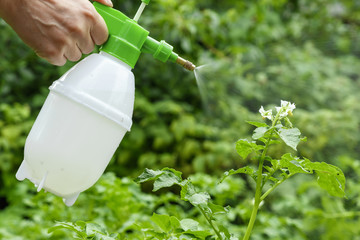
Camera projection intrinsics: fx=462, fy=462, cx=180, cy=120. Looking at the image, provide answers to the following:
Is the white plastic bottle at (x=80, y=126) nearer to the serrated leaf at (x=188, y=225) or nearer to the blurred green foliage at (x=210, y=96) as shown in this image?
the serrated leaf at (x=188, y=225)

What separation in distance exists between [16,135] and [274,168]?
1.70 metres

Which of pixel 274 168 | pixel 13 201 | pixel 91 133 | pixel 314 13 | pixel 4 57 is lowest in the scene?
pixel 13 201

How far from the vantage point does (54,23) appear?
710 mm

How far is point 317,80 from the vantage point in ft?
9.36

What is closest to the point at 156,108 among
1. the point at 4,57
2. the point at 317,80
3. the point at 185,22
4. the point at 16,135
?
the point at 185,22

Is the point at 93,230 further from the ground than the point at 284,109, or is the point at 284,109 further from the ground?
the point at 284,109

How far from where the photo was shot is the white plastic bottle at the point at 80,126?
0.71 meters

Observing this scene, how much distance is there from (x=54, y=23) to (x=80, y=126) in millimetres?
163

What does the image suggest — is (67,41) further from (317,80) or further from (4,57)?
(317,80)

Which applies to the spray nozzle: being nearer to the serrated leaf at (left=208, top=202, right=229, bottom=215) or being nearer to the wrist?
the wrist

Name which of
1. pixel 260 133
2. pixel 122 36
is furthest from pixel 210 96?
pixel 260 133

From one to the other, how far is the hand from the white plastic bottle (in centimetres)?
4

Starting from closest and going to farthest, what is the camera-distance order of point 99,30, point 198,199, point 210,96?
point 198,199 < point 99,30 < point 210,96

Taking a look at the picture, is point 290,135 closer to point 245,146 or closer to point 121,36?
point 245,146
